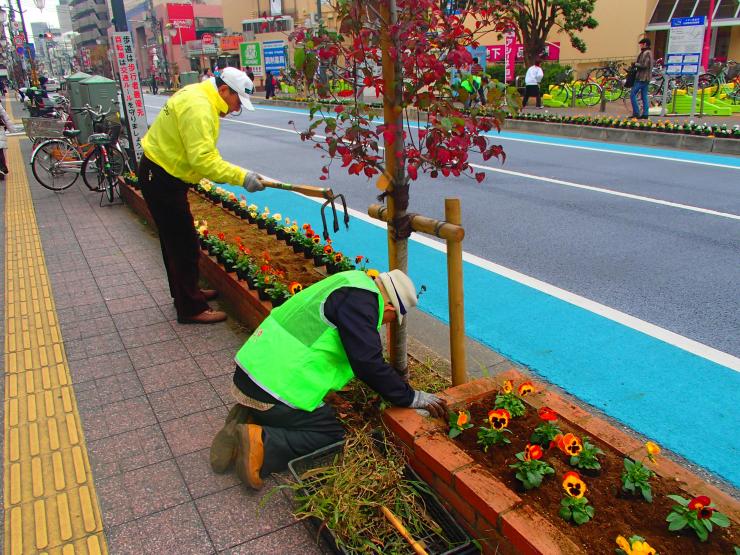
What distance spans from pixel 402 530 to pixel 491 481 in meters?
0.39

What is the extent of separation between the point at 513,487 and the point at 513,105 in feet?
5.15

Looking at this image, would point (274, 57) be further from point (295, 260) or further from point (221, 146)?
point (295, 260)

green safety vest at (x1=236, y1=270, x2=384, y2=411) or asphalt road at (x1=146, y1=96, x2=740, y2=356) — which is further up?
green safety vest at (x1=236, y1=270, x2=384, y2=411)

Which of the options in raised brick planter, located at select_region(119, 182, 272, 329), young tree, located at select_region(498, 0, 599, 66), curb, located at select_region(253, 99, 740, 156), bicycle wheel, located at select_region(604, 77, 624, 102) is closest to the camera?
raised brick planter, located at select_region(119, 182, 272, 329)

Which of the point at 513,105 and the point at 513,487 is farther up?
the point at 513,105

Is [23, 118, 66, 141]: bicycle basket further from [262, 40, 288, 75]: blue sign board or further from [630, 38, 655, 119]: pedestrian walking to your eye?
[262, 40, 288, 75]: blue sign board

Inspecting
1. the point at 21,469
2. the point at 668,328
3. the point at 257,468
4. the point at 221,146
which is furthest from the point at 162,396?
the point at 221,146

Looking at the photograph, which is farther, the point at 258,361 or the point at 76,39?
the point at 76,39

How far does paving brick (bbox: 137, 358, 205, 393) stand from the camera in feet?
12.4

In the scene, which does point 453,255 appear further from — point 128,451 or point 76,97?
point 76,97

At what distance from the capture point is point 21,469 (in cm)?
301

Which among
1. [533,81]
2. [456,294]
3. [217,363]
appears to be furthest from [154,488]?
[533,81]

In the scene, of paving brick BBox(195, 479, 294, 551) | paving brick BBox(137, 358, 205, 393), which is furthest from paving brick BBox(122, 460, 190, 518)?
paving brick BBox(137, 358, 205, 393)

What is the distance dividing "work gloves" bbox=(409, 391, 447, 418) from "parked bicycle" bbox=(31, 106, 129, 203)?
24.4 ft
